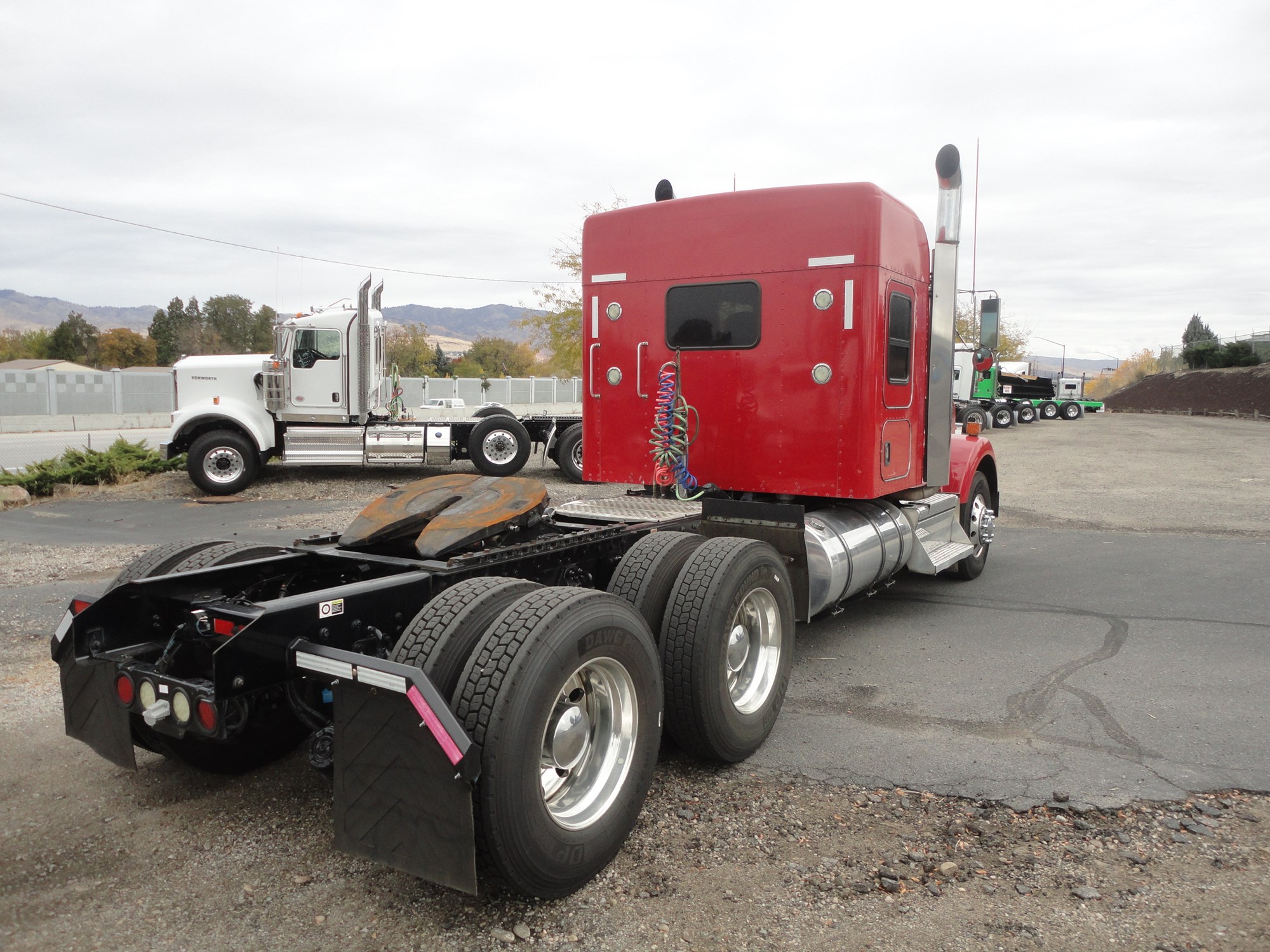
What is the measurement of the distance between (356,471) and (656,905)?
1485 cm

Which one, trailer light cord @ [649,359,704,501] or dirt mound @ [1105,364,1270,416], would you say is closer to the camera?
trailer light cord @ [649,359,704,501]

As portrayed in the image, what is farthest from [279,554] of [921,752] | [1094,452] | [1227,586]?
[1094,452]

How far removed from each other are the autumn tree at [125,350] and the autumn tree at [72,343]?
3.07 ft

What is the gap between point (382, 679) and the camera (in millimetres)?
2555

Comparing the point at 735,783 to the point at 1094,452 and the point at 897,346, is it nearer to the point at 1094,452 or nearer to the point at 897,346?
the point at 897,346

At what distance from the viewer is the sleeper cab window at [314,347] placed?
14.6 m

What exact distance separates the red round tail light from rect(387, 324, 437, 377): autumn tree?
2394 inches

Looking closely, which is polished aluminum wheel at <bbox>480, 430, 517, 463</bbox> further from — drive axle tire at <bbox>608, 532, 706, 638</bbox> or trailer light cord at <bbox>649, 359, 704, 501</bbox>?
drive axle tire at <bbox>608, 532, 706, 638</bbox>

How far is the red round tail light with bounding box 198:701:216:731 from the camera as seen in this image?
9.29 feet

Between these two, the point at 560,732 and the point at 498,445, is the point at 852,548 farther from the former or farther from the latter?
the point at 498,445

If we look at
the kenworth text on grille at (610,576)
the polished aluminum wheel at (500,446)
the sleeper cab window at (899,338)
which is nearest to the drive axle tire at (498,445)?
the polished aluminum wheel at (500,446)

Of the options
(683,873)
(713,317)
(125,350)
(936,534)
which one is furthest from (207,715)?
(125,350)

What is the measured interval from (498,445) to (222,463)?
4.50 meters

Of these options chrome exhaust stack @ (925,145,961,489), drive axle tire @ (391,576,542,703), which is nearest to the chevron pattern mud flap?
drive axle tire @ (391,576,542,703)
